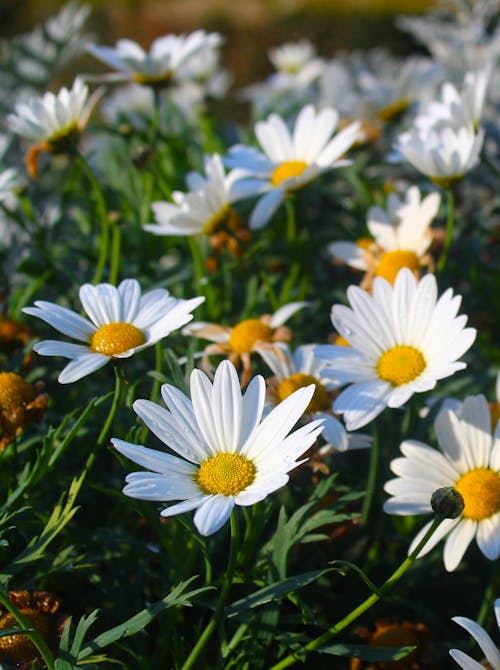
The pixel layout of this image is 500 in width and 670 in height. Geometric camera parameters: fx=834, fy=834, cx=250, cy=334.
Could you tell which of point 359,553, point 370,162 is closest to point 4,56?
point 370,162

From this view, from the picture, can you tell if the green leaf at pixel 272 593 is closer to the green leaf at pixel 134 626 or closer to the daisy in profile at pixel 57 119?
the green leaf at pixel 134 626

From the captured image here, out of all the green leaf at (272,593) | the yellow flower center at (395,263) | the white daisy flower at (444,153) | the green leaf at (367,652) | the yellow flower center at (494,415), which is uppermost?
the white daisy flower at (444,153)

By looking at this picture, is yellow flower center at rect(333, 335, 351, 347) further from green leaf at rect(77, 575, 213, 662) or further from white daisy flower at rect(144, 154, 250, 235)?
green leaf at rect(77, 575, 213, 662)

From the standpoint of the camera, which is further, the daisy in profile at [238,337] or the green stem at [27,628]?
the daisy in profile at [238,337]

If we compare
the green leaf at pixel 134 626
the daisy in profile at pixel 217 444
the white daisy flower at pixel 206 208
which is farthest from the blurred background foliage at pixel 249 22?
the green leaf at pixel 134 626

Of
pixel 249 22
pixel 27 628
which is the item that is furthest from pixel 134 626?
pixel 249 22
